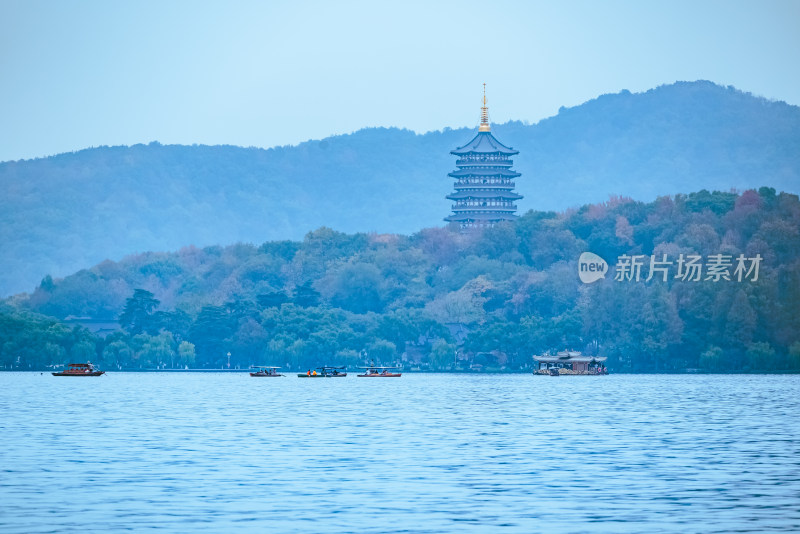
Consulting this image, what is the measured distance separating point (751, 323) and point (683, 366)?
761 cm

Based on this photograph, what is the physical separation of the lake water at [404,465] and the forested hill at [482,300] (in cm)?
4056

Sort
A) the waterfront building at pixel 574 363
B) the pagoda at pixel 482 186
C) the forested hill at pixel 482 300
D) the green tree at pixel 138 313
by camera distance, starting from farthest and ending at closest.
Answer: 1. the pagoda at pixel 482 186
2. the green tree at pixel 138 313
3. the waterfront building at pixel 574 363
4. the forested hill at pixel 482 300

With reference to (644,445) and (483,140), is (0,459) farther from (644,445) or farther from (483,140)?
(483,140)

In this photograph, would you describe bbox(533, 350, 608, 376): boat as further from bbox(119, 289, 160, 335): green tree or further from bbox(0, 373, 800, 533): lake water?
bbox(119, 289, 160, 335): green tree

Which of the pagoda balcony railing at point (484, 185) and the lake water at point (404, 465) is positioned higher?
the pagoda balcony railing at point (484, 185)

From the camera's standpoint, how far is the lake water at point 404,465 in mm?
31312

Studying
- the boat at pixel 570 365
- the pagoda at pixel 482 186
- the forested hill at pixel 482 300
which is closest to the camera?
the forested hill at pixel 482 300

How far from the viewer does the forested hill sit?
11706 cm

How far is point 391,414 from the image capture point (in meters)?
64.7

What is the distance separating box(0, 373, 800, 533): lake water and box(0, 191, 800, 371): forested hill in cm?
4056

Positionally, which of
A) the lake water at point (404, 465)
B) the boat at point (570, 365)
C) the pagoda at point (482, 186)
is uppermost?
the pagoda at point (482, 186)

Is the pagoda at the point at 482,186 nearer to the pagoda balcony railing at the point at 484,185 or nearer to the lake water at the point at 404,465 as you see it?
the pagoda balcony railing at the point at 484,185

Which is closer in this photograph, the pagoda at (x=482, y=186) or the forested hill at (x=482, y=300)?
the forested hill at (x=482, y=300)

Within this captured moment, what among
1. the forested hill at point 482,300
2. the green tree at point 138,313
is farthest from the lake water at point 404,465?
the green tree at point 138,313
